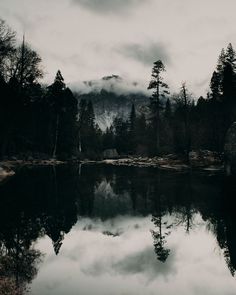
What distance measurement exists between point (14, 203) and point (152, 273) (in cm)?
1157

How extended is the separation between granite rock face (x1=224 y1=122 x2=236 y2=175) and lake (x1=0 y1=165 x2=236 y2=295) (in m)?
6.33

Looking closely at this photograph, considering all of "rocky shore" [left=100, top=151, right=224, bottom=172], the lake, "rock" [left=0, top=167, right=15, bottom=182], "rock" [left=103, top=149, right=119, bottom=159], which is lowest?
the lake

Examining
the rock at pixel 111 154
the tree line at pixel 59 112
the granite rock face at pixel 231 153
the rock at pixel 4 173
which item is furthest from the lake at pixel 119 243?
the rock at pixel 111 154

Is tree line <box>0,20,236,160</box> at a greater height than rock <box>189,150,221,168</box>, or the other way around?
tree line <box>0,20,236,160</box>

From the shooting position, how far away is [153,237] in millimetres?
13227

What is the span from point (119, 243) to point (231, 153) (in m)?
18.8

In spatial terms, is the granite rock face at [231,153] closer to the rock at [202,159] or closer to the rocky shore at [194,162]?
the rocky shore at [194,162]

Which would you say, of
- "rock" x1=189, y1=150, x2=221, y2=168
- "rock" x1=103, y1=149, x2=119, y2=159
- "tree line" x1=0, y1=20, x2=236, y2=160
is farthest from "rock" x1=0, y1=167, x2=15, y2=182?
"rock" x1=103, y1=149, x2=119, y2=159

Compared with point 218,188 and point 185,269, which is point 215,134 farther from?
point 185,269

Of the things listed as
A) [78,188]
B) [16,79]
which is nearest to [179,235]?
[78,188]

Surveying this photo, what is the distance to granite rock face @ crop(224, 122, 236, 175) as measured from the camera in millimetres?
28453

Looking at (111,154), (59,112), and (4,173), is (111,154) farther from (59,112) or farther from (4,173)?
(4,173)

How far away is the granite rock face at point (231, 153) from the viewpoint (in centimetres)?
2845

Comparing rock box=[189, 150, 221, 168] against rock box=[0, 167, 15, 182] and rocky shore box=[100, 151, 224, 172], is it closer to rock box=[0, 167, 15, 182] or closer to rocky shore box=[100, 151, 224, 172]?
rocky shore box=[100, 151, 224, 172]
